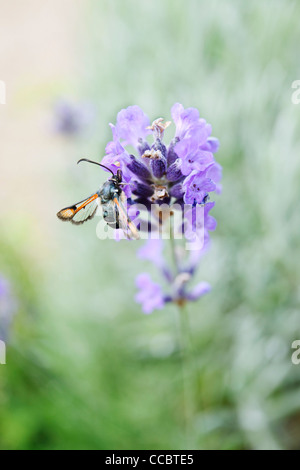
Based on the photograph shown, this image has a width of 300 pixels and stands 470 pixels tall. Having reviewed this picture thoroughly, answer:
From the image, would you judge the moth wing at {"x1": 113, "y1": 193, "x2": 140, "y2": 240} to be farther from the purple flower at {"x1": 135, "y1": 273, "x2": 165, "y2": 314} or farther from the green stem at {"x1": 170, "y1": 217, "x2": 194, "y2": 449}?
the purple flower at {"x1": 135, "y1": 273, "x2": 165, "y2": 314}

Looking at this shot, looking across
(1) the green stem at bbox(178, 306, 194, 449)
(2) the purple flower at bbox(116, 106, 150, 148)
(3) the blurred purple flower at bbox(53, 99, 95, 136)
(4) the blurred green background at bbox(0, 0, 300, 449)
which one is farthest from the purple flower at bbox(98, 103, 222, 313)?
(3) the blurred purple flower at bbox(53, 99, 95, 136)

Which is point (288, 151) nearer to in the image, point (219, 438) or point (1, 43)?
point (219, 438)

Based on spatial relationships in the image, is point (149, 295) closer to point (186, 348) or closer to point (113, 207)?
point (186, 348)

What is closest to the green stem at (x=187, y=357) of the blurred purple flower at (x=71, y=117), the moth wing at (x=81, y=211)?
the moth wing at (x=81, y=211)

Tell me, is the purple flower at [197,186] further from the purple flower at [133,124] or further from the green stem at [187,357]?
the green stem at [187,357]

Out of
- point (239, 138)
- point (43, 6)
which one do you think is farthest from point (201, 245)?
point (43, 6)

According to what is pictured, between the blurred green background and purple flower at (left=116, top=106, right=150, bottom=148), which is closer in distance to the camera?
purple flower at (left=116, top=106, right=150, bottom=148)

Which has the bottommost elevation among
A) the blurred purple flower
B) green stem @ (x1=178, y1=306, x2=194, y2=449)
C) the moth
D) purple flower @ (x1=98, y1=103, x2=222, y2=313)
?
green stem @ (x1=178, y1=306, x2=194, y2=449)
